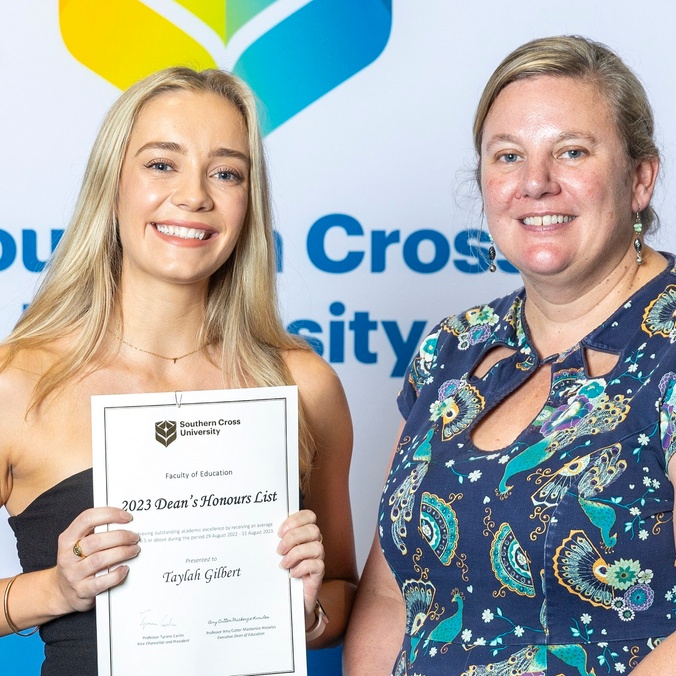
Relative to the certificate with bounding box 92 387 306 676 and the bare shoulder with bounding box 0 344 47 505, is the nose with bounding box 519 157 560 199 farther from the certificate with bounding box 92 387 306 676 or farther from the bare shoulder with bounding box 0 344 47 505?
the bare shoulder with bounding box 0 344 47 505

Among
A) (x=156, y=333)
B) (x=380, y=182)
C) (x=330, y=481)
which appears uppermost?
(x=380, y=182)

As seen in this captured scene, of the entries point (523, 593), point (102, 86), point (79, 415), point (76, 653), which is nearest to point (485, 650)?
point (523, 593)

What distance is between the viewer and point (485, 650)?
1.65 m

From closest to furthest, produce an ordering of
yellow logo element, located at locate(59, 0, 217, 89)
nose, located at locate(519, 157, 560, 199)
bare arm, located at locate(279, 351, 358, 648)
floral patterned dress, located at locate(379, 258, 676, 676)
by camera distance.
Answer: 1. floral patterned dress, located at locate(379, 258, 676, 676)
2. nose, located at locate(519, 157, 560, 199)
3. bare arm, located at locate(279, 351, 358, 648)
4. yellow logo element, located at locate(59, 0, 217, 89)

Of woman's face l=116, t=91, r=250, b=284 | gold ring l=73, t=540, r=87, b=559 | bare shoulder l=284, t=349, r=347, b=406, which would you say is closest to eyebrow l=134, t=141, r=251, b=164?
woman's face l=116, t=91, r=250, b=284

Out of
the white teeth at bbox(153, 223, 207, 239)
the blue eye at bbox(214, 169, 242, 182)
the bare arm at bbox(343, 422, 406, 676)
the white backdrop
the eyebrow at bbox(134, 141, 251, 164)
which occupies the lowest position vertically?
the bare arm at bbox(343, 422, 406, 676)

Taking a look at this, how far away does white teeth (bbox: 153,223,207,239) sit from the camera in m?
1.82

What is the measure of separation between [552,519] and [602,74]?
74 centimetres

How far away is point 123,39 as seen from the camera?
3025 millimetres

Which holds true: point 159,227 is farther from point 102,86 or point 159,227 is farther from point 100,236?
point 102,86

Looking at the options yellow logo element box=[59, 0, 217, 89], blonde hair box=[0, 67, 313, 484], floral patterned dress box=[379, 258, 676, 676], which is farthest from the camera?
yellow logo element box=[59, 0, 217, 89]

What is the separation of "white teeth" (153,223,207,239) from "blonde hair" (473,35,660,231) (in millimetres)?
589
